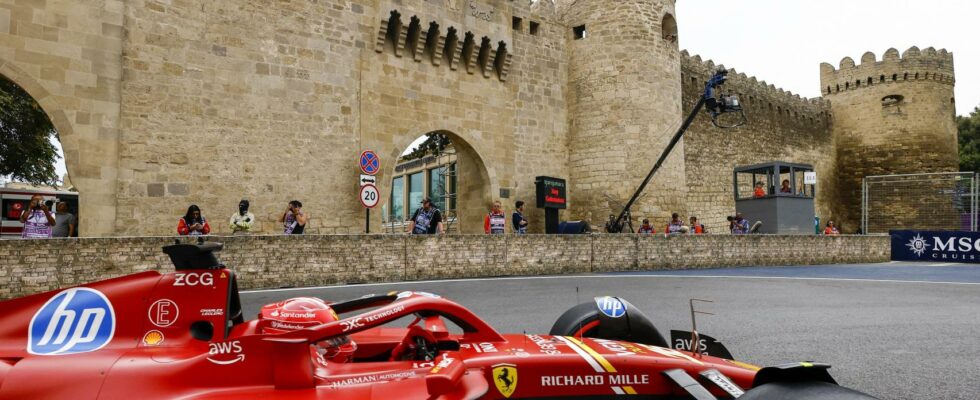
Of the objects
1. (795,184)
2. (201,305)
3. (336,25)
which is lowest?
(201,305)

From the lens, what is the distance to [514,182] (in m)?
20.4

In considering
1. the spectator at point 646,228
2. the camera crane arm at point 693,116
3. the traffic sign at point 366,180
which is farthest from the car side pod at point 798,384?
the camera crane arm at point 693,116

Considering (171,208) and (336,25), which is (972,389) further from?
(336,25)

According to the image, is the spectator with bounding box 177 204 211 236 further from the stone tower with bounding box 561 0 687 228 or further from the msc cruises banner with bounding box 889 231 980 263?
the msc cruises banner with bounding box 889 231 980 263

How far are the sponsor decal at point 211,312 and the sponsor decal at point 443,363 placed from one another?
3.89ft

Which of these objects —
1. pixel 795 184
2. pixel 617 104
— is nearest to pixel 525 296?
pixel 617 104

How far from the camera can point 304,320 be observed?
3.10 meters

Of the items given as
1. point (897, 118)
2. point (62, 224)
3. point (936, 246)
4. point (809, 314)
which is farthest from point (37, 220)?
point (897, 118)

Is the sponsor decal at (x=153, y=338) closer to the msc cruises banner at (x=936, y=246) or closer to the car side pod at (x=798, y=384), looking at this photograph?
the car side pod at (x=798, y=384)

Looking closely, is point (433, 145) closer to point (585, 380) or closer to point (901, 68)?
point (901, 68)

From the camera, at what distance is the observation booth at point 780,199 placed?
68.2 feet

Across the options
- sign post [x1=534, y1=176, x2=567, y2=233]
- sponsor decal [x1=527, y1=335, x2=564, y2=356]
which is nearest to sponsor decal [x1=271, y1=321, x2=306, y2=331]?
sponsor decal [x1=527, y1=335, x2=564, y2=356]

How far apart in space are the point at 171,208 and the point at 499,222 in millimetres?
7566

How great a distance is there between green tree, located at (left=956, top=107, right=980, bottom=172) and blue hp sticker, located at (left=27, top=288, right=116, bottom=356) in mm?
54267
